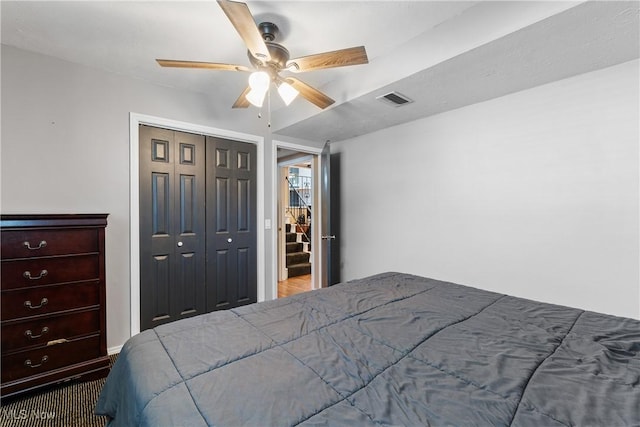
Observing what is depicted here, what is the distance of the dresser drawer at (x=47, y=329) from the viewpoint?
1.78 m

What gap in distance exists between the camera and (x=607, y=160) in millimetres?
1973

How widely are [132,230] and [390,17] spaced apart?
267 centimetres

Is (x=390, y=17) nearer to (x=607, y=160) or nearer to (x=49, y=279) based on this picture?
(x=607, y=160)

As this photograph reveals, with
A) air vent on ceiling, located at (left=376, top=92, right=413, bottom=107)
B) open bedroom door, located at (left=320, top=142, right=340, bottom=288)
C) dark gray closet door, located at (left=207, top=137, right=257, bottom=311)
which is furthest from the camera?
open bedroom door, located at (left=320, top=142, right=340, bottom=288)

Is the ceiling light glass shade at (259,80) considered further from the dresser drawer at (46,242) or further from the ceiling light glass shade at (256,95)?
the dresser drawer at (46,242)

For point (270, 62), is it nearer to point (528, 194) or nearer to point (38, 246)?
point (38, 246)

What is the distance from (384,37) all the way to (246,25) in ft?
3.57

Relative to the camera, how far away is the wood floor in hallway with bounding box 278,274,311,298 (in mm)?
4410

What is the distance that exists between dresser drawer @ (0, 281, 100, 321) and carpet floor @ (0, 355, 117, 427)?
20.7 inches

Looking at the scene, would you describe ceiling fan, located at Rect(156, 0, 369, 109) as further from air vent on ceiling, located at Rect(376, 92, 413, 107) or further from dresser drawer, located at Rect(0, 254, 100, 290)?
dresser drawer, located at Rect(0, 254, 100, 290)

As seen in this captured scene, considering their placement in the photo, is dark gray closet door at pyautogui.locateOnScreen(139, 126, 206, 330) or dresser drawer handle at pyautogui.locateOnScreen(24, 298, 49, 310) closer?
dresser drawer handle at pyautogui.locateOnScreen(24, 298, 49, 310)

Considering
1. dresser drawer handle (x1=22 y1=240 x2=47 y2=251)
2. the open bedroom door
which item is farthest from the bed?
the open bedroom door

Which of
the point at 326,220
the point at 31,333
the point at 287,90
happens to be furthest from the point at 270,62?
the point at 31,333

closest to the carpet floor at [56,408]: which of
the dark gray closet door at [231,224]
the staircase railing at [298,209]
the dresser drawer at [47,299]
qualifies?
the dresser drawer at [47,299]
